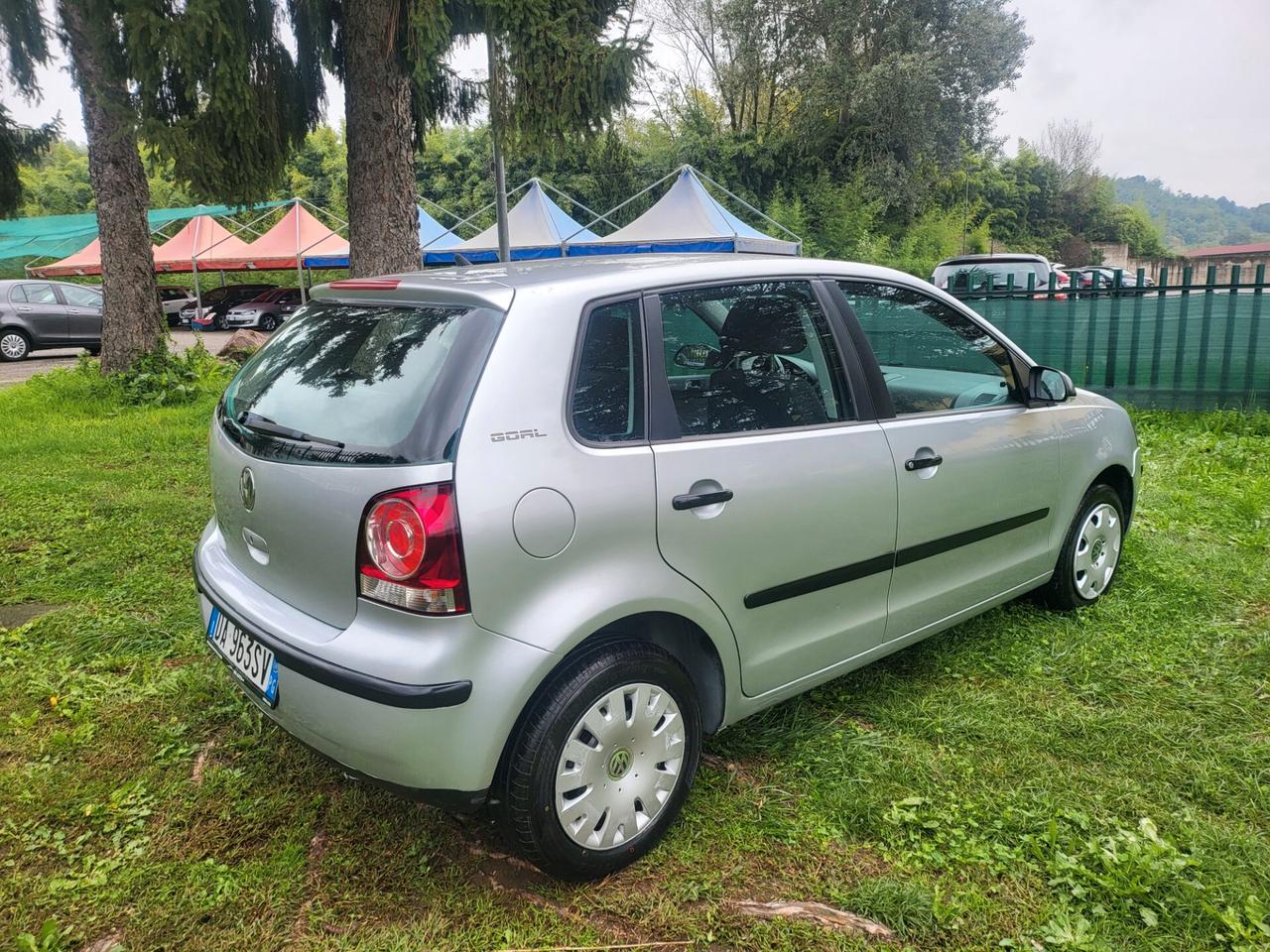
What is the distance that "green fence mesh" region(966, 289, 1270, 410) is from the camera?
24.9 feet

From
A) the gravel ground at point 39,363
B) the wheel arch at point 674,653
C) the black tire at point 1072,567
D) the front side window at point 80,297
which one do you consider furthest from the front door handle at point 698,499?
the front side window at point 80,297

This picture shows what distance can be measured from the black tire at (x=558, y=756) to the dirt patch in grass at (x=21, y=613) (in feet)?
9.28

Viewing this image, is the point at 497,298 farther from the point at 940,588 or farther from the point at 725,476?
the point at 940,588

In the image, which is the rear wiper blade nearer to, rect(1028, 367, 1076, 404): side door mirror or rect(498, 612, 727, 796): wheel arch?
rect(498, 612, 727, 796): wheel arch

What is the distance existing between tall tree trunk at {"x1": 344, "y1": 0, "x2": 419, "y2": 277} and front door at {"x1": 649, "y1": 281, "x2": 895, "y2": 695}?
5.09 m

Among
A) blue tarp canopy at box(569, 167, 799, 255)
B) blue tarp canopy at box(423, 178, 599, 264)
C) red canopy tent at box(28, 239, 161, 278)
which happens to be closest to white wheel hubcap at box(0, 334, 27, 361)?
blue tarp canopy at box(423, 178, 599, 264)

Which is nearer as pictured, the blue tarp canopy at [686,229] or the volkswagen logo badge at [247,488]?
the volkswagen logo badge at [247,488]

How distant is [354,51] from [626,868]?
6.44m

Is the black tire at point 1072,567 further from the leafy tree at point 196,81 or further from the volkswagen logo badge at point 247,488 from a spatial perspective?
the leafy tree at point 196,81

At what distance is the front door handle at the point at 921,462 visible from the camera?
2.94m

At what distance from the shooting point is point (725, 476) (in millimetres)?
2457

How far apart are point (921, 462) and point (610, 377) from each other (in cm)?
119

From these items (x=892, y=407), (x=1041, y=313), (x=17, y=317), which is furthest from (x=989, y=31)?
(x=892, y=407)

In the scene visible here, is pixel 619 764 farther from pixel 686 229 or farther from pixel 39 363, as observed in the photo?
pixel 39 363
